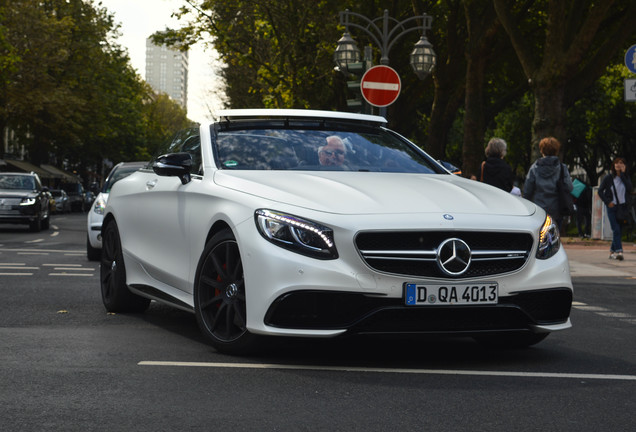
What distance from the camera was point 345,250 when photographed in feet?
18.3

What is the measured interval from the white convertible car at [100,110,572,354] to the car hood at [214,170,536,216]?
0.01m

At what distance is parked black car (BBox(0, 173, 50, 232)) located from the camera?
89.4 ft

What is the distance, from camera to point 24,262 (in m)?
14.2

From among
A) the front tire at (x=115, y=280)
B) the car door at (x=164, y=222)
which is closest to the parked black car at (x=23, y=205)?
the front tire at (x=115, y=280)

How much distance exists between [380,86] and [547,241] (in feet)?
42.3

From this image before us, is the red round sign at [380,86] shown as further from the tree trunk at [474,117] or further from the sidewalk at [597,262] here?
the tree trunk at [474,117]

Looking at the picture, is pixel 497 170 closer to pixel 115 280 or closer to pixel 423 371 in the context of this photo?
pixel 115 280

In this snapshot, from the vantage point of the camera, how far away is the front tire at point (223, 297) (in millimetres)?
6004

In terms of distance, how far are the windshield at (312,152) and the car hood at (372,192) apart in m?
0.24

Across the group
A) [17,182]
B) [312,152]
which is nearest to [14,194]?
[17,182]

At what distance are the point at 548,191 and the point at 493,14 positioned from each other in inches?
546

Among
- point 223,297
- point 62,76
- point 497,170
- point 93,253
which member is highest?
point 62,76

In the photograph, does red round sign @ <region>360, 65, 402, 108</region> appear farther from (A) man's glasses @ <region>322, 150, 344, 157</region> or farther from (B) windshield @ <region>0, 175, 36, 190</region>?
(B) windshield @ <region>0, 175, 36, 190</region>

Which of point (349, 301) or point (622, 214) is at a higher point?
point (349, 301)
